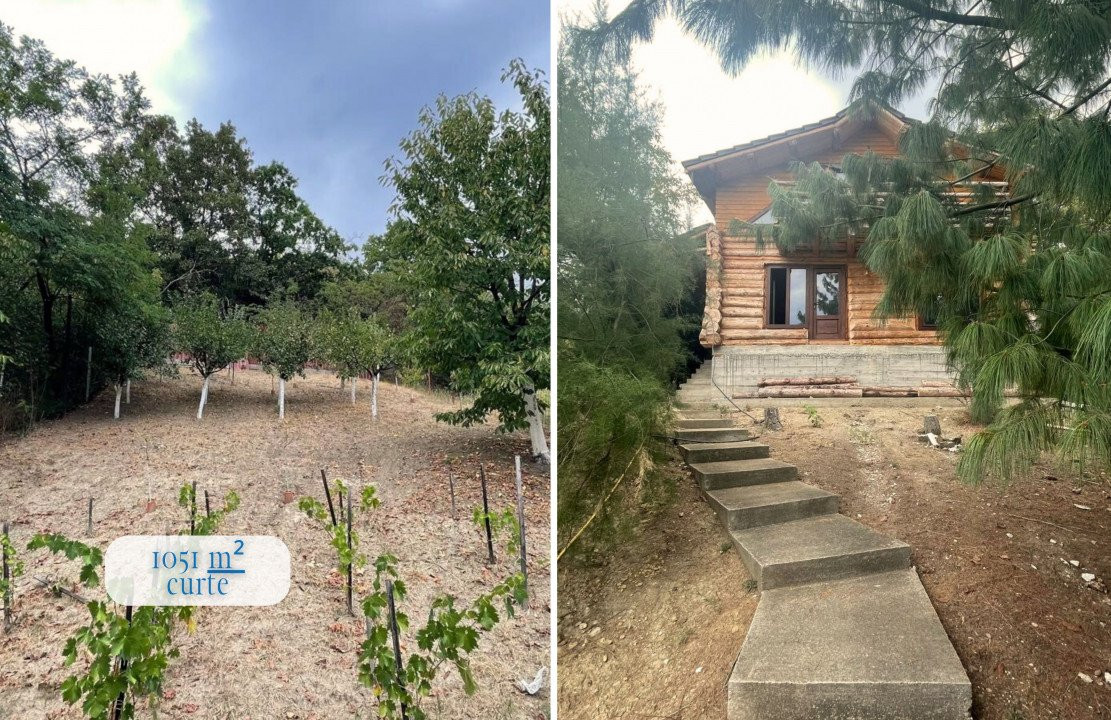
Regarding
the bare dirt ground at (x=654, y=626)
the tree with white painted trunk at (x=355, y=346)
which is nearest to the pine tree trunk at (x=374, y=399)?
the tree with white painted trunk at (x=355, y=346)

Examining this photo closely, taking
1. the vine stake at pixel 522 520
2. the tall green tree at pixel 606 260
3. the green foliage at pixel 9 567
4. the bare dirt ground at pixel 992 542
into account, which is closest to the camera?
the bare dirt ground at pixel 992 542

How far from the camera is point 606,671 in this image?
70cm

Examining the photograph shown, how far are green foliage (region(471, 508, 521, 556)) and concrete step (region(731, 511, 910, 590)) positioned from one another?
1.61 ft

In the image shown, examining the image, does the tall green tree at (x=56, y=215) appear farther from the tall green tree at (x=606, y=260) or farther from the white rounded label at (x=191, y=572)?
the tall green tree at (x=606, y=260)

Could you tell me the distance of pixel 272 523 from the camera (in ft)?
3.71

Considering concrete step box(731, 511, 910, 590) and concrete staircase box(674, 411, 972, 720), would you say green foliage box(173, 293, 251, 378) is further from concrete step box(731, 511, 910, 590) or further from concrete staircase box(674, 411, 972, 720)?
concrete step box(731, 511, 910, 590)

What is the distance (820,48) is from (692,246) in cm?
34

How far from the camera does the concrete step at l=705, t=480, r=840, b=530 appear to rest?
0.89m

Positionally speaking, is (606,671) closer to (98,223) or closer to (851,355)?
(851,355)

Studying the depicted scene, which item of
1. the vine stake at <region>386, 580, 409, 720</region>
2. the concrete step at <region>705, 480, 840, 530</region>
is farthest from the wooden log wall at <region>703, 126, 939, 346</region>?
the vine stake at <region>386, 580, 409, 720</region>

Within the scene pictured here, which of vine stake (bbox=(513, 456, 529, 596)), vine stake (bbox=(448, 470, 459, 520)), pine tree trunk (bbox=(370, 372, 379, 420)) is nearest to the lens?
vine stake (bbox=(513, 456, 529, 596))

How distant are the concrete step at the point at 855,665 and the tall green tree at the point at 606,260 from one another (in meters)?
0.25

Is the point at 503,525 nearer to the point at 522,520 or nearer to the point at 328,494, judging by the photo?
the point at 522,520

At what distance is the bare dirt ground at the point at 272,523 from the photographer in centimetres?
99
